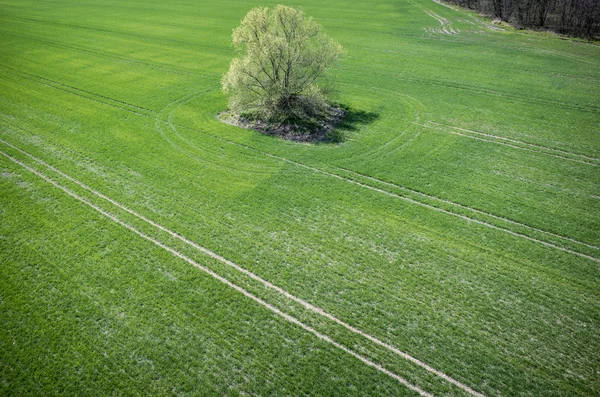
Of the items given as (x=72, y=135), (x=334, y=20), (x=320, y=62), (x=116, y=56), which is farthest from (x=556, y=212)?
(x=334, y=20)

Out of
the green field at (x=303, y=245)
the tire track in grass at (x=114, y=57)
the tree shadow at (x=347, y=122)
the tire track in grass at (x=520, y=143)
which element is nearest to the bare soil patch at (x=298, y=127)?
the tree shadow at (x=347, y=122)

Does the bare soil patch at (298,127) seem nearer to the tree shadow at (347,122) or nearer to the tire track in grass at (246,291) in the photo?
the tree shadow at (347,122)

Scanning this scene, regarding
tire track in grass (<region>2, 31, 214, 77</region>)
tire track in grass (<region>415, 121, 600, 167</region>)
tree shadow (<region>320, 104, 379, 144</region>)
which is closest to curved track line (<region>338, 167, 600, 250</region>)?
tree shadow (<region>320, 104, 379, 144</region>)

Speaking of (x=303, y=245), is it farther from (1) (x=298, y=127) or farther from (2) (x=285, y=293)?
(1) (x=298, y=127)

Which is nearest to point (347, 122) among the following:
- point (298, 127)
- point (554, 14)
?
point (298, 127)

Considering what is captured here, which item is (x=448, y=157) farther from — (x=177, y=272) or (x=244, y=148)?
(x=177, y=272)
